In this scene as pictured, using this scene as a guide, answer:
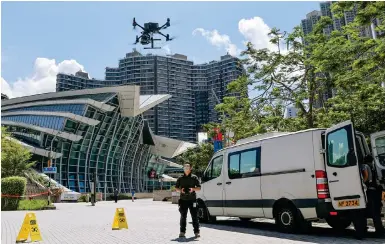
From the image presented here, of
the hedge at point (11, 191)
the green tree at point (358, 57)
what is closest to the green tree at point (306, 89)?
the green tree at point (358, 57)

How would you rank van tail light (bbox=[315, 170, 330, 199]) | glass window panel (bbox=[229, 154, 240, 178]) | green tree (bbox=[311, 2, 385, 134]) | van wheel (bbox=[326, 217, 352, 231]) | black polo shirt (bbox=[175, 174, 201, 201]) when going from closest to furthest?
1. van tail light (bbox=[315, 170, 330, 199])
2. black polo shirt (bbox=[175, 174, 201, 201])
3. van wheel (bbox=[326, 217, 352, 231])
4. green tree (bbox=[311, 2, 385, 134])
5. glass window panel (bbox=[229, 154, 240, 178])

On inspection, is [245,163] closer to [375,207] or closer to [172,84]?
[375,207]

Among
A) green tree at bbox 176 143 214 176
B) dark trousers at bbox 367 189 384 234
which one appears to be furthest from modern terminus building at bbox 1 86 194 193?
dark trousers at bbox 367 189 384 234

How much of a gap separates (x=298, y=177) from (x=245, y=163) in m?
2.09

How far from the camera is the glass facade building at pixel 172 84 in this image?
134 m

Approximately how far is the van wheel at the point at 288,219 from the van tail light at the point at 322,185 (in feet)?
2.78

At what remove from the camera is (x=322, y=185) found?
798 centimetres

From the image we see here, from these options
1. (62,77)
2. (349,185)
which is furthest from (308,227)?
(62,77)

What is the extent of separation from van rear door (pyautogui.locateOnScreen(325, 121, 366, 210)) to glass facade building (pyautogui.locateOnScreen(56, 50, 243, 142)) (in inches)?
4762

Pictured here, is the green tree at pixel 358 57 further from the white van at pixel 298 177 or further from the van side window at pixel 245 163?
the van side window at pixel 245 163

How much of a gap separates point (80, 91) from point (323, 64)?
55768 millimetres

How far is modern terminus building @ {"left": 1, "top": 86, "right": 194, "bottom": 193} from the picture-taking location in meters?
55.4

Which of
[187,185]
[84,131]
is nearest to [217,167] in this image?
[187,185]

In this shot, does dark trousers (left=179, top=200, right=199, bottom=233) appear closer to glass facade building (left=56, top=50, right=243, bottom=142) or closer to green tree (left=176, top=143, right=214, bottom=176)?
green tree (left=176, top=143, right=214, bottom=176)
